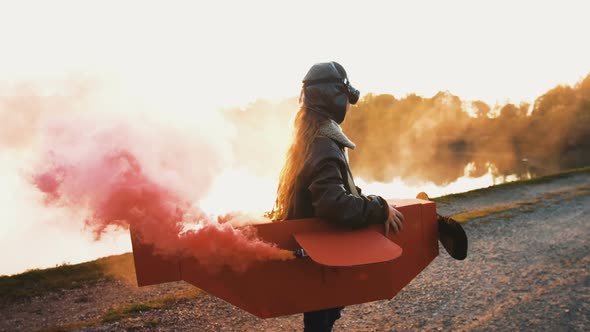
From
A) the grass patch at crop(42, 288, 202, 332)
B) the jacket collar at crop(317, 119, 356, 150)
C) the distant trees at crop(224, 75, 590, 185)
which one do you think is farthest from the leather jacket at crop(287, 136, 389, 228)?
the distant trees at crop(224, 75, 590, 185)

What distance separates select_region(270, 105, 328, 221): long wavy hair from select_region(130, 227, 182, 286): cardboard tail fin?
0.80 meters

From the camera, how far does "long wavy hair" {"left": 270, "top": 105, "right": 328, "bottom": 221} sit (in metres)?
2.27

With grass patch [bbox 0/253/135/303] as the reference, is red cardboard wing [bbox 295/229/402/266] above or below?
above

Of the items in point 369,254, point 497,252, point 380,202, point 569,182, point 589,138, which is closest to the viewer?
point 369,254

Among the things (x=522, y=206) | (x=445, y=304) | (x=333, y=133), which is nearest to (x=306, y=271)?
(x=333, y=133)

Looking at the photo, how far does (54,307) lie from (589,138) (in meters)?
44.5

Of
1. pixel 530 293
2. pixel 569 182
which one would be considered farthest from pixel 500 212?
pixel 569 182

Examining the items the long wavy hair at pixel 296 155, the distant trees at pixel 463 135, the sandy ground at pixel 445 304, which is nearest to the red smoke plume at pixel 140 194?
the long wavy hair at pixel 296 155

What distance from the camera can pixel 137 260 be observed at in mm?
1835

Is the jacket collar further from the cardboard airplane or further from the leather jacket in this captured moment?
the cardboard airplane

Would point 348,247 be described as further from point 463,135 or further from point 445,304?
point 463,135

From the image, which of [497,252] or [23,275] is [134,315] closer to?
[23,275]

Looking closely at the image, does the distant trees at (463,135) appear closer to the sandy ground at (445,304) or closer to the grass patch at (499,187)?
the grass patch at (499,187)

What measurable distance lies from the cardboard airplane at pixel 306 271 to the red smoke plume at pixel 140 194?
0.29ft
